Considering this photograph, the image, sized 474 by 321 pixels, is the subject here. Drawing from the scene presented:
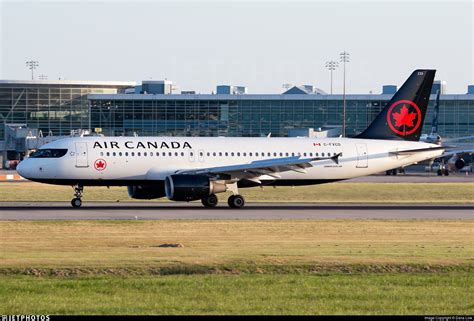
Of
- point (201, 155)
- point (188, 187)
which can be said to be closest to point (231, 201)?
point (201, 155)

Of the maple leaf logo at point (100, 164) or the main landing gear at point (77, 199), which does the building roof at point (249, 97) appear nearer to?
the main landing gear at point (77, 199)

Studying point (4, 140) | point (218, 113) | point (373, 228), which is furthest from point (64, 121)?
point (373, 228)

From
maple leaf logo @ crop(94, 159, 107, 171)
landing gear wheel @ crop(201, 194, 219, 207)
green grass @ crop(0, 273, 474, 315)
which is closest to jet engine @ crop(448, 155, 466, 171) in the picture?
landing gear wheel @ crop(201, 194, 219, 207)

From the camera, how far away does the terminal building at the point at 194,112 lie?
515 ft

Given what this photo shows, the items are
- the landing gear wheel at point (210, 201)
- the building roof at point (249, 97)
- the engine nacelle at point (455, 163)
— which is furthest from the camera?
the building roof at point (249, 97)

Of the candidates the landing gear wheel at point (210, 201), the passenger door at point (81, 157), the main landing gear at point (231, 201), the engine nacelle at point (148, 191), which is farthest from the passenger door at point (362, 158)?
the passenger door at point (81, 157)

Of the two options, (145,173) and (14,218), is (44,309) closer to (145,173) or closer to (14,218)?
(14,218)

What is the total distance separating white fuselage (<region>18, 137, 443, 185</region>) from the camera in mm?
54312

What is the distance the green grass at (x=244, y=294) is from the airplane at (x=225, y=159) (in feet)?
87.9

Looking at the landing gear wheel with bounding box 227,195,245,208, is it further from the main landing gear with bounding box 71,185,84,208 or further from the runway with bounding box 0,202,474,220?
the main landing gear with bounding box 71,185,84,208

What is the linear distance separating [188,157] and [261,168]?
3.94 metres

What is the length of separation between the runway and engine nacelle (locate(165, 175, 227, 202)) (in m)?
0.73

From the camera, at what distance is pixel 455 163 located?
126250 millimetres

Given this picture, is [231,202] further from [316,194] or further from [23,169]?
[316,194]
